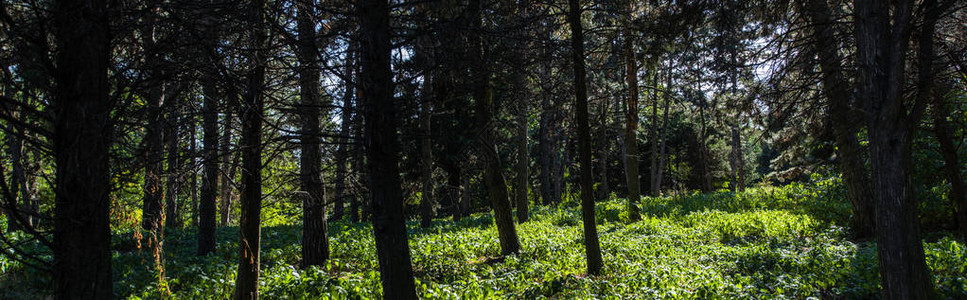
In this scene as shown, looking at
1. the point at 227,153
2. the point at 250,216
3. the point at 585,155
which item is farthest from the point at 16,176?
the point at 585,155

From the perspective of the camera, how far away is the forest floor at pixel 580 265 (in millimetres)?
6008

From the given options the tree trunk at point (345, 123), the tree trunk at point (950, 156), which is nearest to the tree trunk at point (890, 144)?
the tree trunk at point (950, 156)

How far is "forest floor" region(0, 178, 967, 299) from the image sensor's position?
6.01 m

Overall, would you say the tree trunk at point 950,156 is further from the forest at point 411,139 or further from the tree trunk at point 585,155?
the tree trunk at point 585,155

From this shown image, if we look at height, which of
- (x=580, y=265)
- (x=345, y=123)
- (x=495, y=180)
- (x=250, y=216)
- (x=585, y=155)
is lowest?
(x=580, y=265)

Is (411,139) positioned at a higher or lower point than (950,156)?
higher

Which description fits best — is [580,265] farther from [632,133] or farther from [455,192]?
[632,133]

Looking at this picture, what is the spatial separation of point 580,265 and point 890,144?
196 inches

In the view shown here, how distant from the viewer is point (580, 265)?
827cm

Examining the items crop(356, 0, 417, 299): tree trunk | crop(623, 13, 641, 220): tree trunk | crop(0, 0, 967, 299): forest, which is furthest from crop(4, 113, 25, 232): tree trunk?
crop(623, 13, 641, 220): tree trunk

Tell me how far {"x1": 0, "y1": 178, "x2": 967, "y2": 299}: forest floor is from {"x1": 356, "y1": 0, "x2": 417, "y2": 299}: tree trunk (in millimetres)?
1560

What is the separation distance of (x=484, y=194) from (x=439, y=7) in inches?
1049

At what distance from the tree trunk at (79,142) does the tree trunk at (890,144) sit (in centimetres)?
665

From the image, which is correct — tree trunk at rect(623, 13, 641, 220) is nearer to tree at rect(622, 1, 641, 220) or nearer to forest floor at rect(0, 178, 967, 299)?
tree at rect(622, 1, 641, 220)
